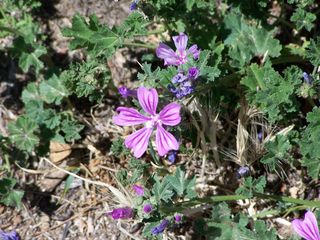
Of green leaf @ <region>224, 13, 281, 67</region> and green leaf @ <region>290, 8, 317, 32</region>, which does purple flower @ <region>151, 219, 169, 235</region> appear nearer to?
green leaf @ <region>224, 13, 281, 67</region>

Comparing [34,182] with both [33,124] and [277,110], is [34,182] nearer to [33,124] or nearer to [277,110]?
[33,124]

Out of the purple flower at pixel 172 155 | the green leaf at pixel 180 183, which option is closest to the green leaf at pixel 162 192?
the green leaf at pixel 180 183

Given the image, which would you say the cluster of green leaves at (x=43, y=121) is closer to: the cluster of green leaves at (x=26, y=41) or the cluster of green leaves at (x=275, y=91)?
the cluster of green leaves at (x=26, y=41)

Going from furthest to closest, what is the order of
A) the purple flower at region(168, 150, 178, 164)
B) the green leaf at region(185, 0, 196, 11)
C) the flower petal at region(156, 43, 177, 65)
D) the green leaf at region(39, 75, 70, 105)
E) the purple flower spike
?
1. the green leaf at region(39, 75, 70, 105)
2. the purple flower at region(168, 150, 178, 164)
3. the green leaf at region(185, 0, 196, 11)
4. the flower petal at region(156, 43, 177, 65)
5. the purple flower spike

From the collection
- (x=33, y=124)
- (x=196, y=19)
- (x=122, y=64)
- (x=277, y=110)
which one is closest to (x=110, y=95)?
(x=122, y=64)

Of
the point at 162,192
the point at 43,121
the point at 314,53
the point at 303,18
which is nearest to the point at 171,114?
the point at 162,192

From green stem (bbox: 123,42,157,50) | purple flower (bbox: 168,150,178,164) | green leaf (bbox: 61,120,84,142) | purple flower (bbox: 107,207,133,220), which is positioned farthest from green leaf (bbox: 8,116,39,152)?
purple flower (bbox: 107,207,133,220)

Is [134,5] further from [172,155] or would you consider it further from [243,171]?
[243,171]
